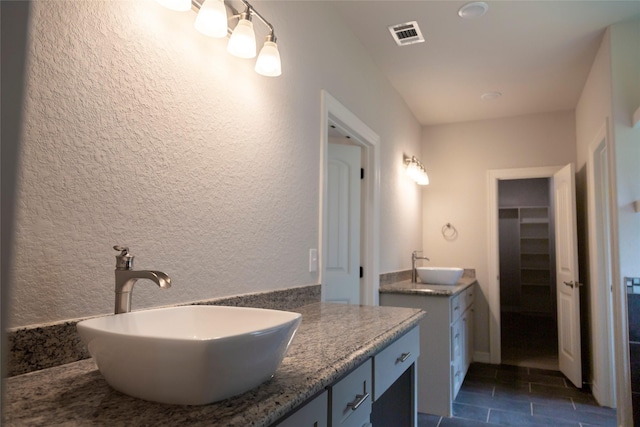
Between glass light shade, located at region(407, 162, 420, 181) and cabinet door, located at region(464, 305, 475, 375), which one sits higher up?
glass light shade, located at region(407, 162, 420, 181)

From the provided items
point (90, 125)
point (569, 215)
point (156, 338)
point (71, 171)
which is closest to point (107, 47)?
point (90, 125)

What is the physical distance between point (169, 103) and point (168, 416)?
92cm

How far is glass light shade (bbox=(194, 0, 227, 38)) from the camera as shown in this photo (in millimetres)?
1233

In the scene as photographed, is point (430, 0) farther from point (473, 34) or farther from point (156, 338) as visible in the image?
point (156, 338)

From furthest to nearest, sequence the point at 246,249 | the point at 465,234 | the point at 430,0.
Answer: the point at 465,234
the point at 430,0
the point at 246,249

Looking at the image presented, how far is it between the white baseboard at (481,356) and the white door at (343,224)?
2134mm

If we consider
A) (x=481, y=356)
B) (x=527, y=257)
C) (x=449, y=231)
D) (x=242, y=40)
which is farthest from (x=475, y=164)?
(x=242, y=40)

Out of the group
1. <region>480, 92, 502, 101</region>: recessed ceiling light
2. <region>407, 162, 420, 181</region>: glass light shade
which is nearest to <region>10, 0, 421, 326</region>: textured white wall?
<region>407, 162, 420, 181</region>: glass light shade

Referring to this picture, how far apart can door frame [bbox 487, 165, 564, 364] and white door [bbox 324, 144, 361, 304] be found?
2.05 meters

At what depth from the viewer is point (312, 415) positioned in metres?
0.90

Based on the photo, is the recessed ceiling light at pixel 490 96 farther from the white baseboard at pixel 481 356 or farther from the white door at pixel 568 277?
the white baseboard at pixel 481 356

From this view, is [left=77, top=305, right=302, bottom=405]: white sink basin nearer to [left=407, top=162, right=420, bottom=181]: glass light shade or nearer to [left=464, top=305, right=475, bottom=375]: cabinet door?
[left=407, top=162, right=420, bottom=181]: glass light shade

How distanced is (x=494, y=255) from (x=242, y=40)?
3.75m

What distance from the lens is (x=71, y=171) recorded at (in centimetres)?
95
